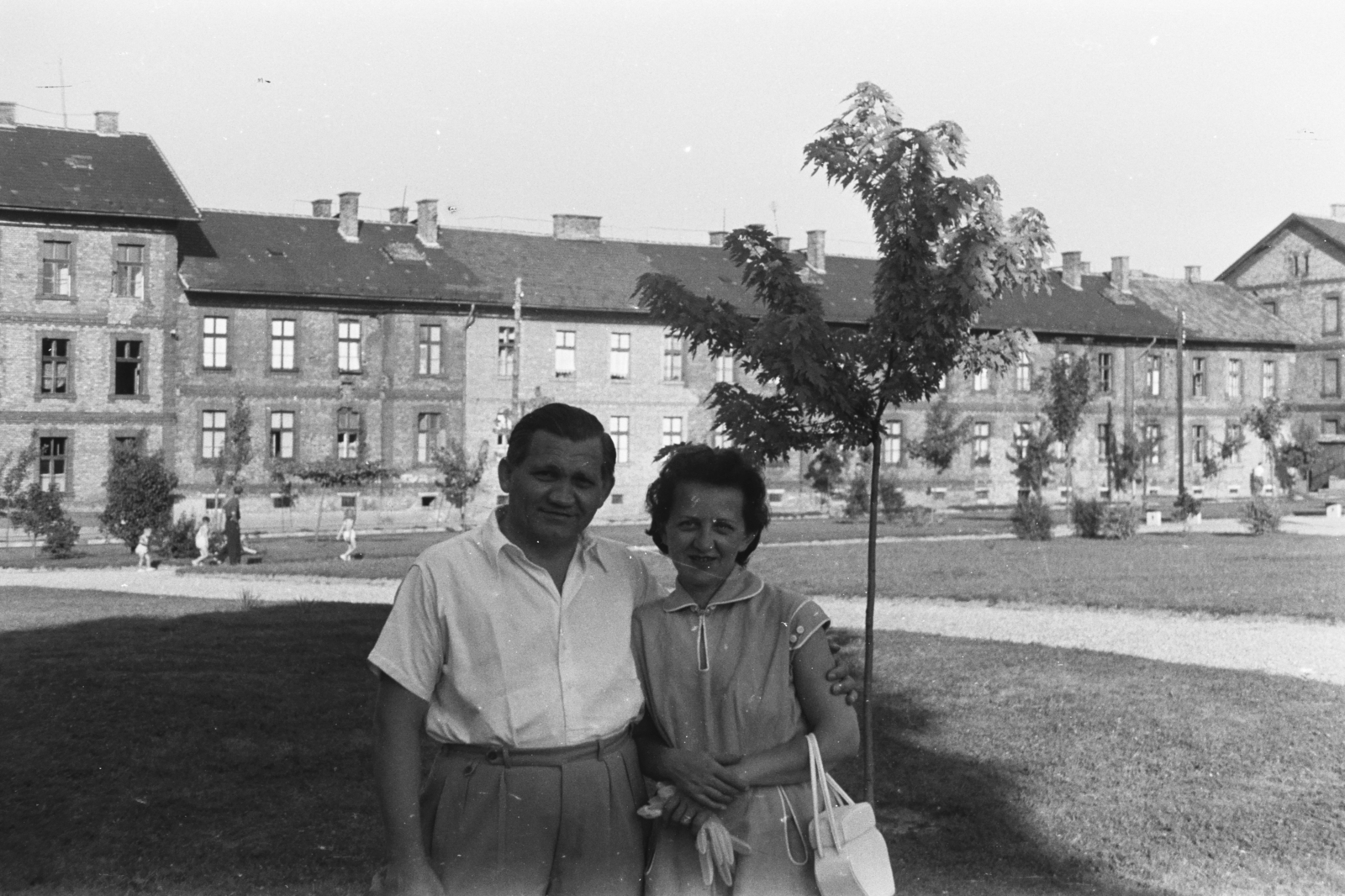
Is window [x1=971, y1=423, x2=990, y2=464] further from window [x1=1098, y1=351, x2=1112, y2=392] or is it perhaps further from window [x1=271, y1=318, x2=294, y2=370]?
window [x1=271, y1=318, x2=294, y2=370]

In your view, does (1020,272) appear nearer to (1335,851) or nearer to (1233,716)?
(1335,851)

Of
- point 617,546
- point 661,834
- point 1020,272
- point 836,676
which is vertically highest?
point 1020,272

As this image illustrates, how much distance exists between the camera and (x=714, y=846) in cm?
368

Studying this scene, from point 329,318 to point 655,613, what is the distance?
45.0 m

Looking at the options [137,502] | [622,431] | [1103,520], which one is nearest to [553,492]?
[137,502]

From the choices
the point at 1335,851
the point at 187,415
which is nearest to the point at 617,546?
the point at 1335,851

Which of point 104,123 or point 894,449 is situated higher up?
point 104,123

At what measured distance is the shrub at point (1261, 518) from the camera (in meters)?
33.7

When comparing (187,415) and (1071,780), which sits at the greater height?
(187,415)

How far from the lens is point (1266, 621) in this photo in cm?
1722

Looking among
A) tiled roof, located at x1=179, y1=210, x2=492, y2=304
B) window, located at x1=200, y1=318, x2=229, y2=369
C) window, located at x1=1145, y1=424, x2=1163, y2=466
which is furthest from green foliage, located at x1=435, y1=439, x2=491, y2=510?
window, located at x1=1145, y1=424, x2=1163, y2=466

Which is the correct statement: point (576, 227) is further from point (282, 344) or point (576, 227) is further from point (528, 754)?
point (528, 754)

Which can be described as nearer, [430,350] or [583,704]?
[583,704]

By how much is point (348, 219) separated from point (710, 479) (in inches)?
1895
